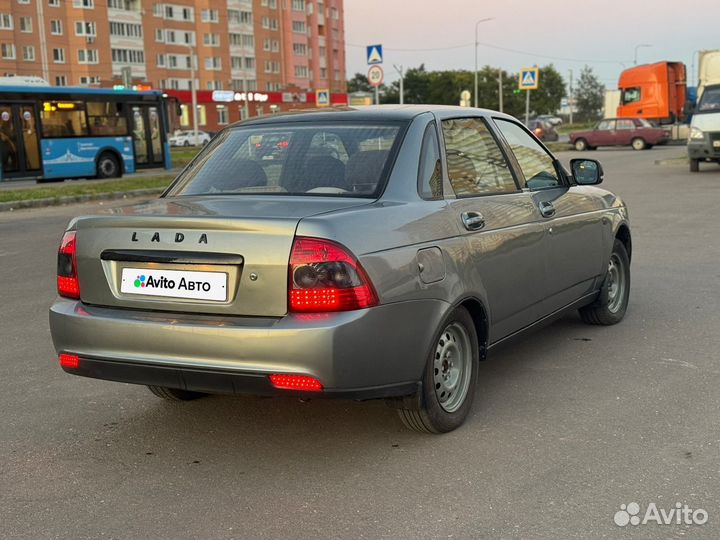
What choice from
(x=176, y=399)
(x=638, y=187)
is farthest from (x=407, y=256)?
(x=638, y=187)

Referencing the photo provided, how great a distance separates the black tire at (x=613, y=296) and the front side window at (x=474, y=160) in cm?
164

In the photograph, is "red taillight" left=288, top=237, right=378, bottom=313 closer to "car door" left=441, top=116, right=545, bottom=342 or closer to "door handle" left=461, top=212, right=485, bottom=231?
"car door" left=441, top=116, right=545, bottom=342

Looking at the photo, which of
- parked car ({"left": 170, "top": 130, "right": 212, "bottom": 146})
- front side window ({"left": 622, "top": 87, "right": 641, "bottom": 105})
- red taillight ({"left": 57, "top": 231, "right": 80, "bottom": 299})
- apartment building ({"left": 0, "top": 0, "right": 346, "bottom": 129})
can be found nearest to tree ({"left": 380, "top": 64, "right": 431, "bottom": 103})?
apartment building ({"left": 0, "top": 0, "right": 346, "bottom": 129})

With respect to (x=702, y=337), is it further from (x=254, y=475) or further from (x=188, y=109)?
(x=188, y=109)

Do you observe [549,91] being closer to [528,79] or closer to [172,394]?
[528,79]

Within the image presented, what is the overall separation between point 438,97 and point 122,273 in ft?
412

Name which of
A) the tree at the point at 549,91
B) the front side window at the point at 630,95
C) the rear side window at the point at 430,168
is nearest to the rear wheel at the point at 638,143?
the front side window at the point at 630,95

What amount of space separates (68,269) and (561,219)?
2.90m

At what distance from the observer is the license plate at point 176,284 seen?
3.76m

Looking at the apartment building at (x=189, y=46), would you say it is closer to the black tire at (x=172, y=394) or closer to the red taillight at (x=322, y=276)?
the black tire at (x=172, y=394)

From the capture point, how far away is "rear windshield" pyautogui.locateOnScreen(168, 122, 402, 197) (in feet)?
14.0

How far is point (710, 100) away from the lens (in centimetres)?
2242

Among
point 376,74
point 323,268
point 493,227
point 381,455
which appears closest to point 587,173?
point 493,227

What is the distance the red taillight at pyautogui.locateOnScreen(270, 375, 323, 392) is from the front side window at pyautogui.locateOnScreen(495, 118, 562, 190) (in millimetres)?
2236
